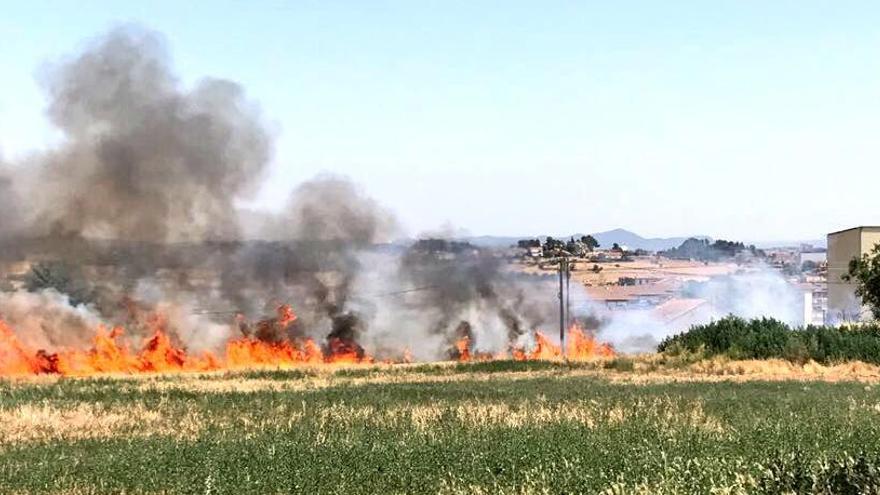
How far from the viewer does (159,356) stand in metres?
60.7

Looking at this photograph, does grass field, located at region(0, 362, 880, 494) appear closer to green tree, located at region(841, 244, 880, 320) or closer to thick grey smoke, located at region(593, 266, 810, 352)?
green tree, located at region(841, 244, 880, 320)

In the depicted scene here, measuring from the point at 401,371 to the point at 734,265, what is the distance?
7515 centimetres

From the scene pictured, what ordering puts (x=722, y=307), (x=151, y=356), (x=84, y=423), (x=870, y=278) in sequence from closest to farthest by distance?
(x=84, y=423) < (x=870, y=278) < (x=151, y=356) < (x=722, y=307)

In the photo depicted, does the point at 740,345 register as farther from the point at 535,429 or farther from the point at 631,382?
the point at 535,429

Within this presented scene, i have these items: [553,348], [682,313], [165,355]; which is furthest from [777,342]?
[682,313]

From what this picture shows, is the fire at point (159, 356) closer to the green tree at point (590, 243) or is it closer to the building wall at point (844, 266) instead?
the building wall at point (844, 266)

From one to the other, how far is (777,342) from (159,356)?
126ft

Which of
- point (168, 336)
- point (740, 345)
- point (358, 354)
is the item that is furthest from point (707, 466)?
point (358, 354)

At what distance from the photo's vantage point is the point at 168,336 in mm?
63250

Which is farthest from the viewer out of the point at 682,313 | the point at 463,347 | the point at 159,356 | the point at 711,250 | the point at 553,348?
the point at 711,250

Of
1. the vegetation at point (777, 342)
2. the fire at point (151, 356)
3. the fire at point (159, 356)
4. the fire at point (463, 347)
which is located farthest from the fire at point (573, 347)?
the vegetation at point (777, 342)

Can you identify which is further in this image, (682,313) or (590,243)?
(590,243)

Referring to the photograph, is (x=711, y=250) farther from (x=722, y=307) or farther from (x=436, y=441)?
(x=436, y=441)

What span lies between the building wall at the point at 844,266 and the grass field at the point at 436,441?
61.9 metres
